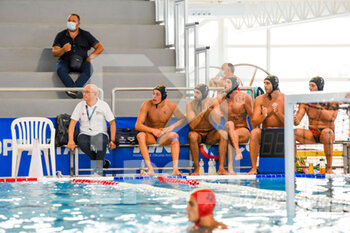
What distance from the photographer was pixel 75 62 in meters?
8.85

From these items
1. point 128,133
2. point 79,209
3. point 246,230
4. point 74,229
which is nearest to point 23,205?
point 79,209

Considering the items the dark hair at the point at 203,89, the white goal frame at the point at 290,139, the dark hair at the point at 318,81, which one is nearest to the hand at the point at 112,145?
the dark hair at the point at 203,89

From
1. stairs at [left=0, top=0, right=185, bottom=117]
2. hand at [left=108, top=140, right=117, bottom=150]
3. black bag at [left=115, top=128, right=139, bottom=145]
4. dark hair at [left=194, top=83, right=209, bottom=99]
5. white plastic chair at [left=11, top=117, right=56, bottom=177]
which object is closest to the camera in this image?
white plastic chair at [left=11, top=117, right=56, bottom=177]

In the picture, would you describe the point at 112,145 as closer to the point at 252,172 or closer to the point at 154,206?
the point at 252,172

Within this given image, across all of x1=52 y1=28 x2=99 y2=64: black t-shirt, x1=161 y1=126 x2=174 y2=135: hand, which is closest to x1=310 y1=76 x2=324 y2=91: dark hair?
x1=161 y1=126 x2=174 y2=135: hand

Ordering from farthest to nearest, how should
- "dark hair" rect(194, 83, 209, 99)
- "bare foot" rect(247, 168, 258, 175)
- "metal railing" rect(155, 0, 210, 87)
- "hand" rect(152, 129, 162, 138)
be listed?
"metal railing" rect(155, 0, 210, 87), "dark hair" rect(194, 83, 209, 99), "hand" rect(152, 129, 162, 138), "bare foot" rect(247, 168, 258, 175)

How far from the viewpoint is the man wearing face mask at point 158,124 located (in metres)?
7.62

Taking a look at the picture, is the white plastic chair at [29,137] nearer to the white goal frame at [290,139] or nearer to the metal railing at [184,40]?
the metal railing at [184,40]

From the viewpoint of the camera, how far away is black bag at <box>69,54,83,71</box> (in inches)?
348

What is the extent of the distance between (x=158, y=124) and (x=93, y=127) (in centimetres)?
91

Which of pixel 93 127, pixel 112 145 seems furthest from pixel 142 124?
pixel 93 127

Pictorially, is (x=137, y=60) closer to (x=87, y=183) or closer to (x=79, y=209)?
(x=87, y=183)

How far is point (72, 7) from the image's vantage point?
1048 cm

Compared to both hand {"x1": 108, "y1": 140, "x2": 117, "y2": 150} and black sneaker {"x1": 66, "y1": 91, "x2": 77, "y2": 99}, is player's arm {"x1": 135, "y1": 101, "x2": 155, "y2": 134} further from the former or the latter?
black sneaker {"x1": 66, "y1": 91, "x2": 77, "y2": 99}
